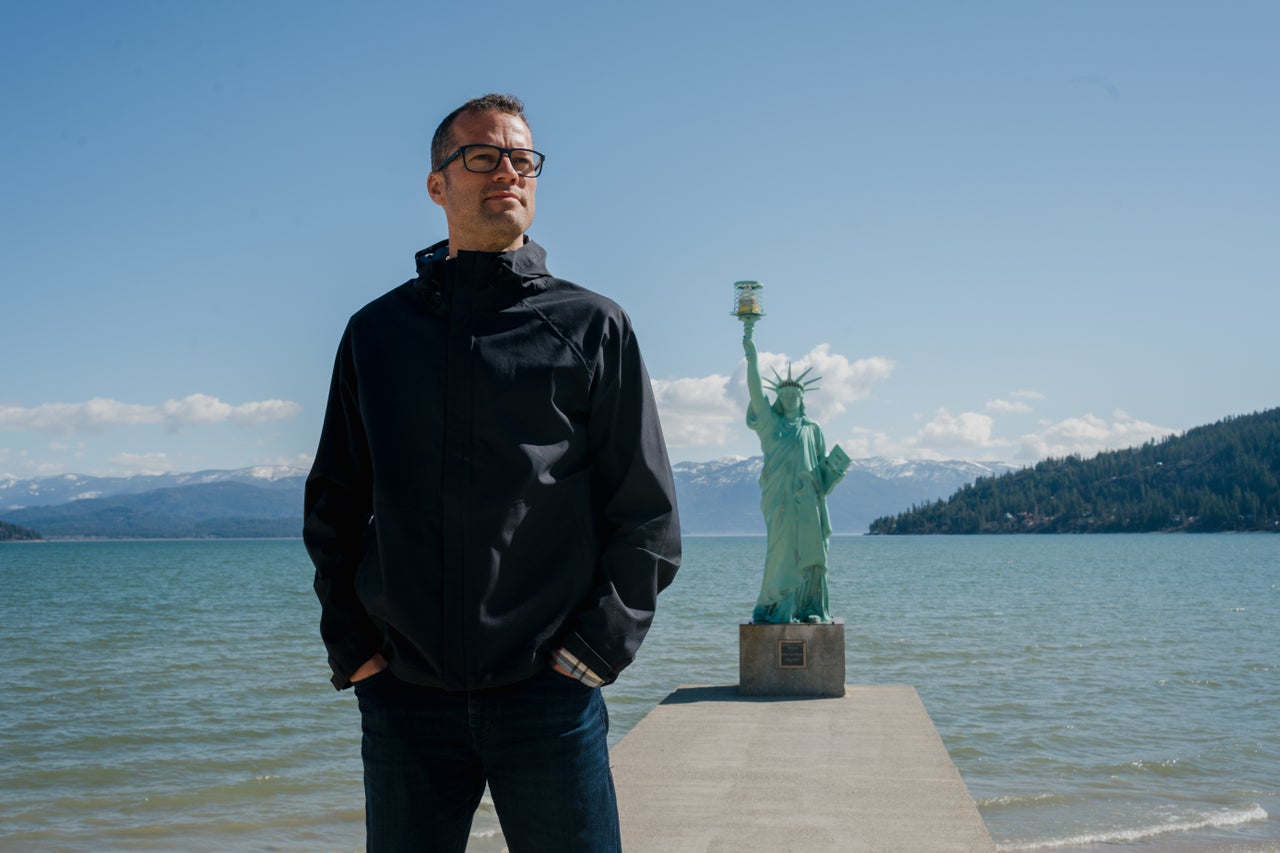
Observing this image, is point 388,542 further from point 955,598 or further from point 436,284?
point 955,598

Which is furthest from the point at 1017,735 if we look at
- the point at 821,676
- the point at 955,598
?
the point at 955,598

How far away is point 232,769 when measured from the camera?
1183cm

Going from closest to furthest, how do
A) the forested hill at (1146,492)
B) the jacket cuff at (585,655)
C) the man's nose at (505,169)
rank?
the jacket cuff at (585,655) < the man's nose at (505,169) < the forested hill at (1146,492)

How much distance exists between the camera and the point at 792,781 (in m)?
6.70

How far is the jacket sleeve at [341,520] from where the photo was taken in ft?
7.06

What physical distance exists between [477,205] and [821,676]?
8428 mm

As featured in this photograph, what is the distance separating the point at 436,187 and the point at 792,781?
203 inches

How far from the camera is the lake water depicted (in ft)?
30.8

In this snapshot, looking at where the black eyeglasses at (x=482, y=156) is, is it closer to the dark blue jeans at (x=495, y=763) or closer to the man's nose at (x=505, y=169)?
the man's nose at (x=505, y=169)

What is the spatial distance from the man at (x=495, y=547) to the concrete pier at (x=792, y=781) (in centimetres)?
345

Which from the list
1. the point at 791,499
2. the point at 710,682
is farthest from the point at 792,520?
the point at 710,682

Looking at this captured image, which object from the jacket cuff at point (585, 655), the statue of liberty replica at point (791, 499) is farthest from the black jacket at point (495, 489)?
the statue of liberty replica at point (791, 499)

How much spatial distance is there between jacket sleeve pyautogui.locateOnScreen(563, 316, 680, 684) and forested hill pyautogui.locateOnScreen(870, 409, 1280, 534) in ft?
477

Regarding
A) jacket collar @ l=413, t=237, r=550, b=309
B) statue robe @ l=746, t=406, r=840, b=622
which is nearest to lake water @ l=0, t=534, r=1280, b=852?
statue robe @ l=746, t=406, r=840, b=622
